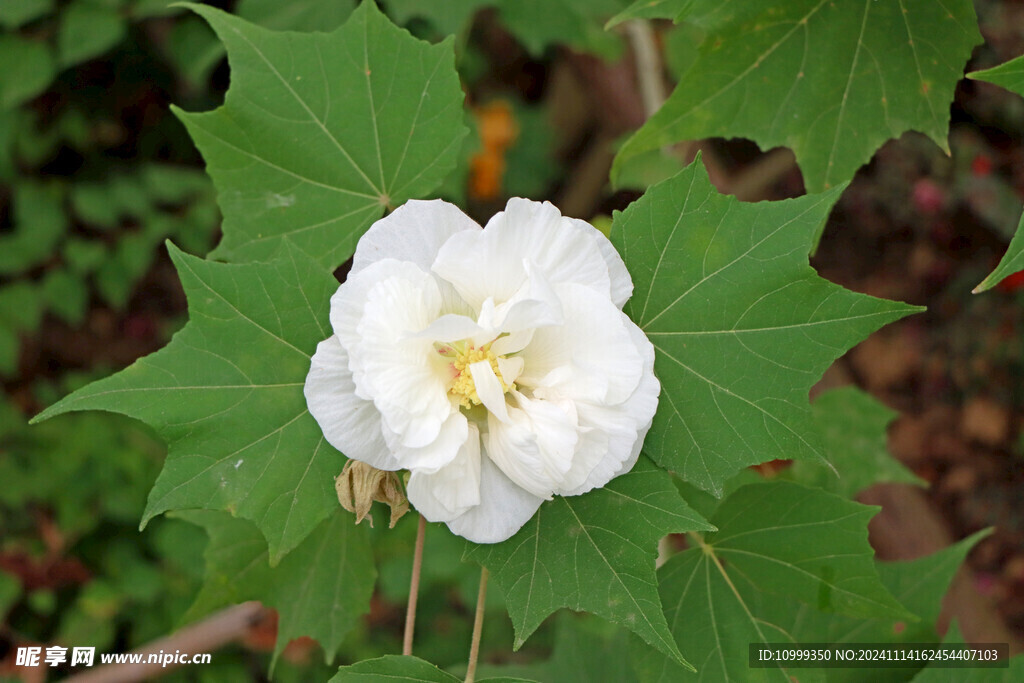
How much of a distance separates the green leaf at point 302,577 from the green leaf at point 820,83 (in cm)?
93

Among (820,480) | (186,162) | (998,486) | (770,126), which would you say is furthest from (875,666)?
(186,162)

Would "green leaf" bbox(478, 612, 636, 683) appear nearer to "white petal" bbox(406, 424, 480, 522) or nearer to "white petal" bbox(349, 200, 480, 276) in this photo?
"white petal" bbox(406, 424, 480, 522)

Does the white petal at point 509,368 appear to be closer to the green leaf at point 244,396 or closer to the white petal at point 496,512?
the white petal at point 496,512

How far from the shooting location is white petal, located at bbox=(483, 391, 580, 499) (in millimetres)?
1049

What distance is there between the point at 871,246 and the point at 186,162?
302 cm

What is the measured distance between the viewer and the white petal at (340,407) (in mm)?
1109

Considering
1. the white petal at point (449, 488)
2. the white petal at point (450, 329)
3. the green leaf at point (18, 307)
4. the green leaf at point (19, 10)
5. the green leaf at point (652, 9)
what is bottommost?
the green leaf at point (18, 307)

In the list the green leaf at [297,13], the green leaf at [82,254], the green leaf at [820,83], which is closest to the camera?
the green leaf at [820,83]

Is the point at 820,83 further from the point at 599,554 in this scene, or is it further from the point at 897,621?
the point at 897,621

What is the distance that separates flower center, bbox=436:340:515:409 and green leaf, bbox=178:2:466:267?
0.34 meters

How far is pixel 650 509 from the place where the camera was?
1.13m

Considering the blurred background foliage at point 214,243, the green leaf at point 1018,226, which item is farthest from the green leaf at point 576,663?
the green leaf at point 1018,226

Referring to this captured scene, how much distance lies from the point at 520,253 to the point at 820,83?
2.38 ft

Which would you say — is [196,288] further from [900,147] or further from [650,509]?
[900,147]
